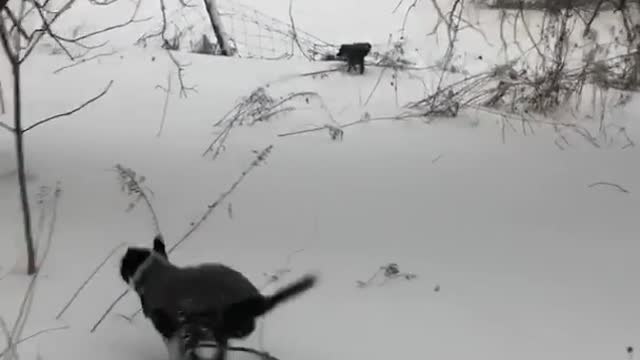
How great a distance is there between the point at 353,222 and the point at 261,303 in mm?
949

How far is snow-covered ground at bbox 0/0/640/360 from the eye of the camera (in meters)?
1.82

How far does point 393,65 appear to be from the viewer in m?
4.20

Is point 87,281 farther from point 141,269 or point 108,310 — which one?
point 141,269

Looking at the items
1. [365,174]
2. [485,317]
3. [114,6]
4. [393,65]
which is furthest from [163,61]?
[114,6]

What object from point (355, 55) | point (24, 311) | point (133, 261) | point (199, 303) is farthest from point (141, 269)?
point (355, 55)

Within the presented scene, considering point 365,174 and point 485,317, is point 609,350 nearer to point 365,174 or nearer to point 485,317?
point 485,317

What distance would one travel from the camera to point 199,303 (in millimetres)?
1434

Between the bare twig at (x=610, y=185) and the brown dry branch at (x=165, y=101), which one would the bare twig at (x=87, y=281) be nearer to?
the brown dry branch at (x=165, y=101)

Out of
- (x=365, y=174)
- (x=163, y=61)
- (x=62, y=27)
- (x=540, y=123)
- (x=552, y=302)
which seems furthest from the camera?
(x=62, y=27)

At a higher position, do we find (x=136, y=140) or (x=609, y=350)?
(x=136, y=140)

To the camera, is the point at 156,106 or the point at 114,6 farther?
the point at 114,6

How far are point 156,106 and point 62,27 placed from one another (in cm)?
342

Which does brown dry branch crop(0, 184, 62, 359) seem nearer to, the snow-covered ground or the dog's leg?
the snow-covered ground

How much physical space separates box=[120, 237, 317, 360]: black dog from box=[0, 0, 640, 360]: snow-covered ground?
225 millimetres
